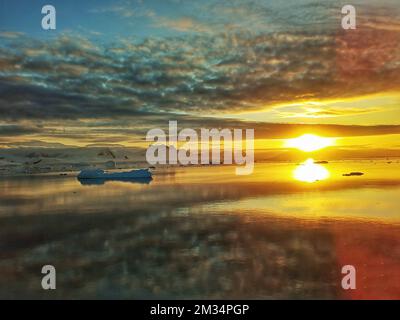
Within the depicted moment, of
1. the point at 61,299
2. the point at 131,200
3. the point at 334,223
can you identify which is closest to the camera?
the point at 61,299

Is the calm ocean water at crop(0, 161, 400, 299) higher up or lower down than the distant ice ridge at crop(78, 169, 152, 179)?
lower down

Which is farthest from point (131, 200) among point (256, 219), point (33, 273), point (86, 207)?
point (33, 273)

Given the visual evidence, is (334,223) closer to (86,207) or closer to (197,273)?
(197,273)

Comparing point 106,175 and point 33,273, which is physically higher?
point 106,175

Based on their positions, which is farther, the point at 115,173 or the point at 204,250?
the point at 115,173

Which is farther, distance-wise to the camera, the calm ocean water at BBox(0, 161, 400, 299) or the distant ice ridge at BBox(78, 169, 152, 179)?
the distant ice ridge at BBox(78, 169, 152, 179)

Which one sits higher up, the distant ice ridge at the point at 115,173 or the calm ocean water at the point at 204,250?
the distant ice ridge at the point at 115,173

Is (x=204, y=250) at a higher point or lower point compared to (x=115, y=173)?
lower

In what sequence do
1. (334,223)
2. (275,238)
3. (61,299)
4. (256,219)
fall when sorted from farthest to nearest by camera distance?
(256,219) < (334,223) < (275,238) < (61,299)

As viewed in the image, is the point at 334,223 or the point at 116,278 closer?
the point at 116,278

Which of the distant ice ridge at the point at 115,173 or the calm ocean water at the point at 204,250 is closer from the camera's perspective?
the calm ocean water at the point at 204,250
